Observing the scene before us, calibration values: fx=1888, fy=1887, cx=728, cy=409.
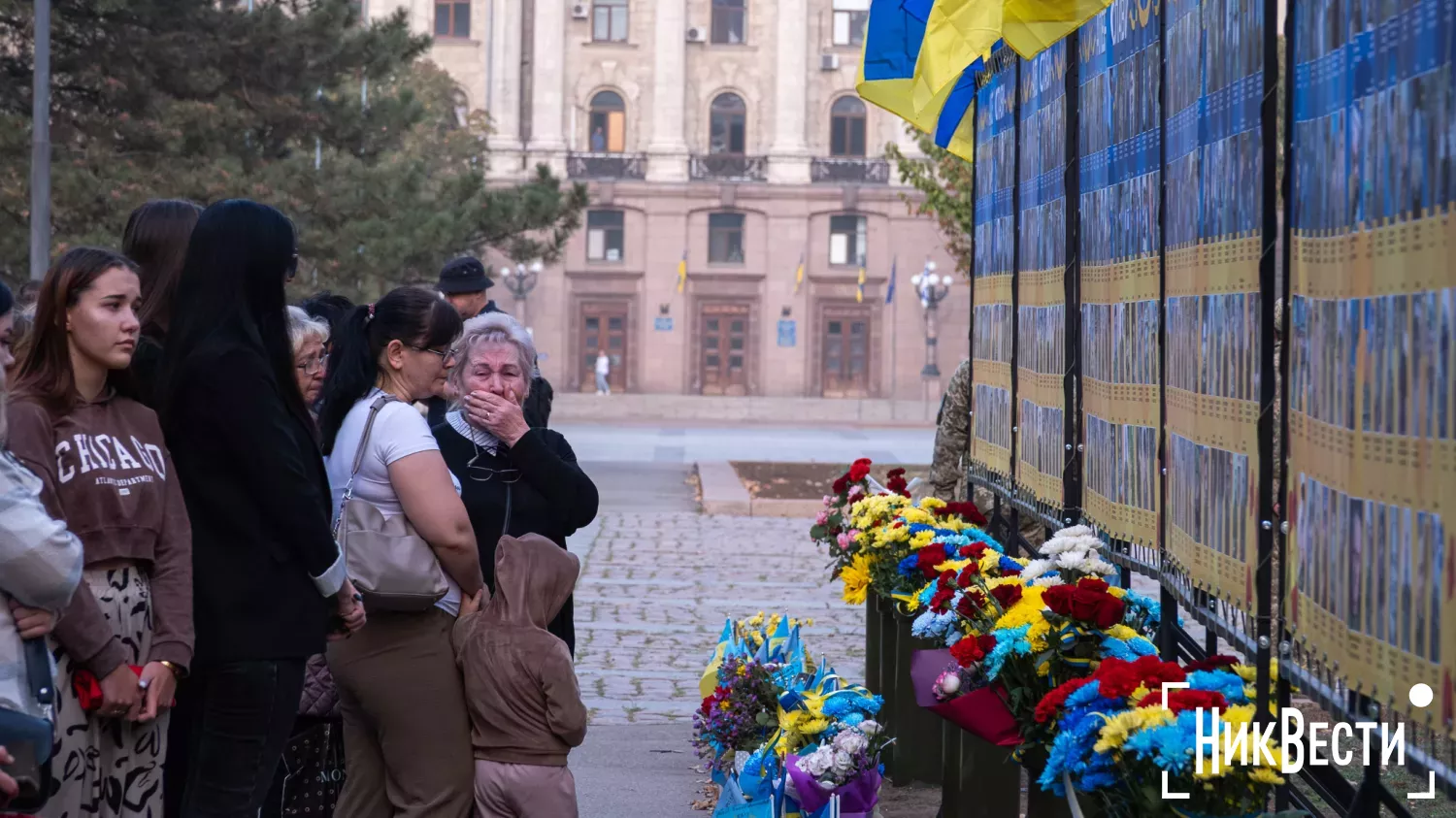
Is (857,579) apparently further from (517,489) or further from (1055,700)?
(1055,700)

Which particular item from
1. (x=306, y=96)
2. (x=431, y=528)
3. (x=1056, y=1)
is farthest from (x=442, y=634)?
(x=306, y=96)

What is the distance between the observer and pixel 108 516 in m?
4.02

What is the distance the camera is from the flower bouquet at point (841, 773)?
5.41 m

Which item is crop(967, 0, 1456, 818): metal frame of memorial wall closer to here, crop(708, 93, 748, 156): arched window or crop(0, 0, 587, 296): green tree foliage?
crop(0, 0, 587, 296): green tree foliage

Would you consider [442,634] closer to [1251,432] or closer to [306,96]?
[1251,432]

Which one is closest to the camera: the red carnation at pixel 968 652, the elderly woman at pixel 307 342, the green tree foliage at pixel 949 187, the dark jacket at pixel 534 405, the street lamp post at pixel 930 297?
the red carnation at pixel 968 652

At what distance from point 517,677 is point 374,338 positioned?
1.00 metres

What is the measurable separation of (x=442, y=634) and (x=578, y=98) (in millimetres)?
58460

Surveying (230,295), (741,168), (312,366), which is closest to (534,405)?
(312,366)

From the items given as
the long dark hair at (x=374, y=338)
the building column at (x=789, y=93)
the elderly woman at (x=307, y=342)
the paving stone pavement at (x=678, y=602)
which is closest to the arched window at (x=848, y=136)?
the building column at (x=789, y=93)

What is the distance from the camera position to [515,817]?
4785 millimetres

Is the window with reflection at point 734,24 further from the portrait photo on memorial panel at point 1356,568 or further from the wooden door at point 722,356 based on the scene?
the portrait photo on memorial panel at point 1356,568

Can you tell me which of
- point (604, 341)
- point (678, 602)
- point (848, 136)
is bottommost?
point (678, 602)

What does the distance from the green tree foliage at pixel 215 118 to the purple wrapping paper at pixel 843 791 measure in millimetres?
14828
